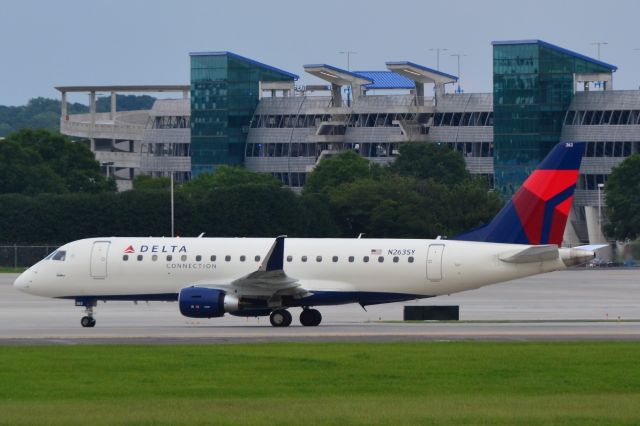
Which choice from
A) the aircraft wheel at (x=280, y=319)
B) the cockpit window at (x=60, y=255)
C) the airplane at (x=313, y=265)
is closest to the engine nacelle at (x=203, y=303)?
the airplane at (x=313, y=265)

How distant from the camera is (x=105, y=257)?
52750 mm

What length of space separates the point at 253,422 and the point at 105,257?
2715 cm

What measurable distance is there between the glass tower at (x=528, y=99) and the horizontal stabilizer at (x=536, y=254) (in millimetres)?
108977

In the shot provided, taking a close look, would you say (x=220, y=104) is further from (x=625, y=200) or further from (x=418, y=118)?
(x=625, y=200)

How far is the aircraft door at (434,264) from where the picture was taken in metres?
51.2

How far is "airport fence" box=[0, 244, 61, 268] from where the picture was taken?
355ft

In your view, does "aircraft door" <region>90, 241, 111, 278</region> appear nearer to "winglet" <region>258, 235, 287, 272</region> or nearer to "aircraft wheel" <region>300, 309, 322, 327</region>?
"winglet" <region>258, 235, 287, 272</region>

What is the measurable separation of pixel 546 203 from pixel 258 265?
9.56 metres

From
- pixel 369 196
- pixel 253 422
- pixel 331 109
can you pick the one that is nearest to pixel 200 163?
pixel 331 109

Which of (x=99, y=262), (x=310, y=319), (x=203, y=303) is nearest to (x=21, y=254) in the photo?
(x=99, y=262)

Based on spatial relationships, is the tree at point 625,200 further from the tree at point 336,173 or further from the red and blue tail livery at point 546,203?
the red and blue tail livery at point 546,203

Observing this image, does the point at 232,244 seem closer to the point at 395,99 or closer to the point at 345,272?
the point at 345,272

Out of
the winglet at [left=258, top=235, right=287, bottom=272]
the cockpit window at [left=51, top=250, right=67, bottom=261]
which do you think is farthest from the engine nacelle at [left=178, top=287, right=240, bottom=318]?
the cockpit window at [left=51, top=250, right=67, bottom=261]

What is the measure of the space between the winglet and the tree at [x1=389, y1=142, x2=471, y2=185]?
10293cm
